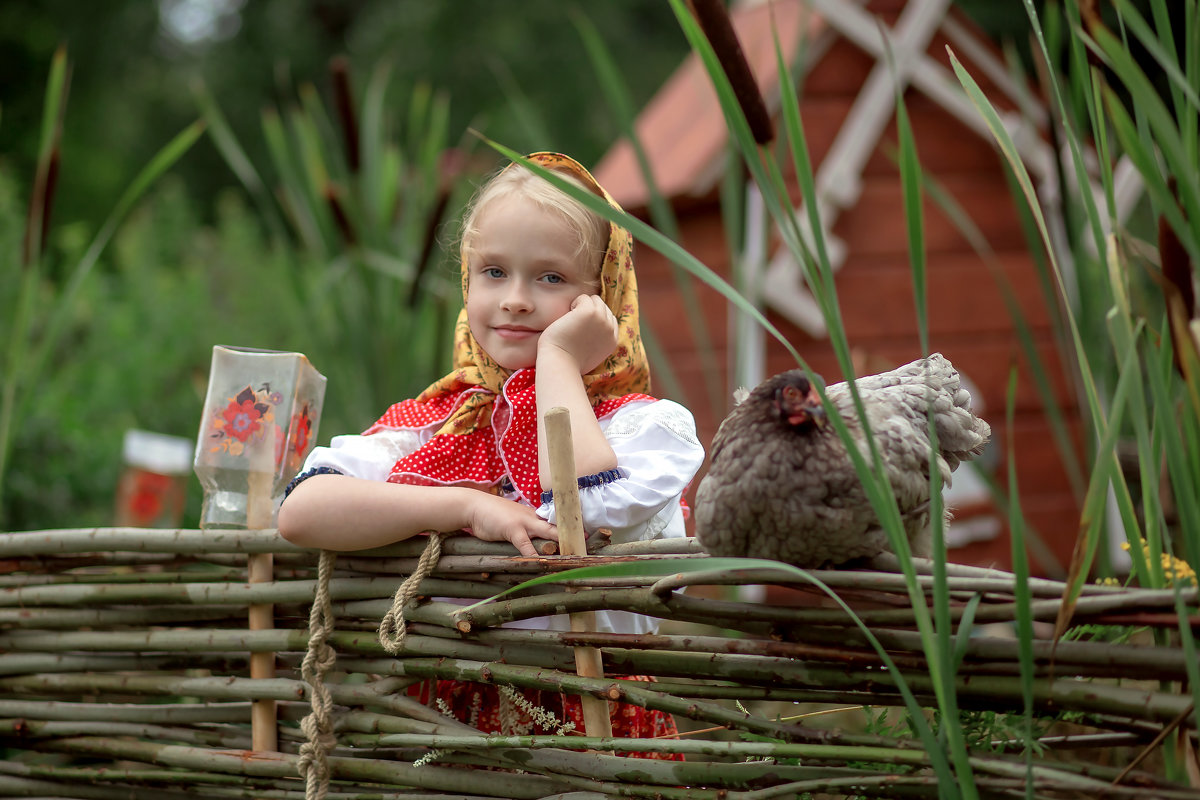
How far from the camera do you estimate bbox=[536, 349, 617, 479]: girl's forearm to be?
3.59ft

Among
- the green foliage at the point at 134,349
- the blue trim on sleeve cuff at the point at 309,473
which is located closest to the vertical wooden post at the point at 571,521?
the blue trim on sleeve cuff at the point at 309,473

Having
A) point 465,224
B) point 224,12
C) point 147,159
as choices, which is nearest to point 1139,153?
point 465,224

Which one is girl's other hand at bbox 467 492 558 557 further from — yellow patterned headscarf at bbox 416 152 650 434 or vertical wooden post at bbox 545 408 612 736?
yellow patterned headscarf at bbox 416 152 650 434

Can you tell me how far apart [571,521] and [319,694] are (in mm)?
409

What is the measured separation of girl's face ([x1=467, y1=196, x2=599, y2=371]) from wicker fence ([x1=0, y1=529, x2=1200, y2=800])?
0.96ft

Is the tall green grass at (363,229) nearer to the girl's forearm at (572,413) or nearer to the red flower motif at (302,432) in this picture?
the red flower motif at (302,432)

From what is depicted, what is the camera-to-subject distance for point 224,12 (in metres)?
9.80

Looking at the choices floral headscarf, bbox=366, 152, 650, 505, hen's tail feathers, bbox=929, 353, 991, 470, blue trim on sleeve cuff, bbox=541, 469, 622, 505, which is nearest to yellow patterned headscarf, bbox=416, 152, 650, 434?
floral headscarf, bbox=366, 152, 650, 505

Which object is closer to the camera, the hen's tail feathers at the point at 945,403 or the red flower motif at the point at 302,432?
the hen's tail feathers at the point at 945,403

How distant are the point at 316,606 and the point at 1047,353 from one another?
281 centimetres

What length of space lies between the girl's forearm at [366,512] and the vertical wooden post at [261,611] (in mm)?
163

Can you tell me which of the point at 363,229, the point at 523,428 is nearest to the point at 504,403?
the point at 523,428

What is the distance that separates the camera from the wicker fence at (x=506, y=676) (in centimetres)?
81

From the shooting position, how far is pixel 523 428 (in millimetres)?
1248
